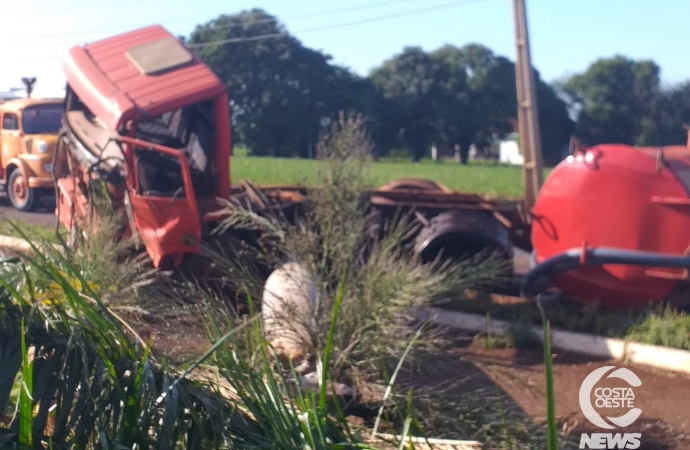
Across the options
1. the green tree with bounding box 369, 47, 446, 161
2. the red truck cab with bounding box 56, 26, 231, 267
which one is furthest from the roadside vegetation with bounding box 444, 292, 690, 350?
the green tree with bounding box 369, 47, 446, 161

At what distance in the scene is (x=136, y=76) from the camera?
8.26 meters

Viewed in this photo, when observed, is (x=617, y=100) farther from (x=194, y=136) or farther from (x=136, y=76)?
(x=136, y=76)

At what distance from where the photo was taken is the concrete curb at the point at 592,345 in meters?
5.71

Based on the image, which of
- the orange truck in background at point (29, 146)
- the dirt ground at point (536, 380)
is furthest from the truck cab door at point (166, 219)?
the orange truck in background at point (29, 146)

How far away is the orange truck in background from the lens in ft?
49.7

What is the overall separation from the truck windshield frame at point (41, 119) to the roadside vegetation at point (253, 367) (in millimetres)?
11605

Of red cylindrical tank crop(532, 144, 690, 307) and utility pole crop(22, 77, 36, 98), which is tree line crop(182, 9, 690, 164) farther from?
red cylindrical tank crop(532, 144, 690, 307)

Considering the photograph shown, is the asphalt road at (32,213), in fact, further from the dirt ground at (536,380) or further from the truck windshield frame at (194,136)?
the dirt ground at (536,380)

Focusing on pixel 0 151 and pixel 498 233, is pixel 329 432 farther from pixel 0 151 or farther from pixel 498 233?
pixel 0 151

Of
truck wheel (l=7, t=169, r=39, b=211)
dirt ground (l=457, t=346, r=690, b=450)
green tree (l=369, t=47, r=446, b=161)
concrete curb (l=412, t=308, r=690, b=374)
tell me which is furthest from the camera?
green tree (l=369, t=47, r=446, b=161)

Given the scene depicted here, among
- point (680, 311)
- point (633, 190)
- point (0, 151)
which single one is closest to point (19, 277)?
point (633, 190)

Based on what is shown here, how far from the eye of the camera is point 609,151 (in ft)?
22.7

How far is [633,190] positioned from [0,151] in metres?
13.5

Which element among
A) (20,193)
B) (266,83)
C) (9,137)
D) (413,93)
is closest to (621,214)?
(20,193)
